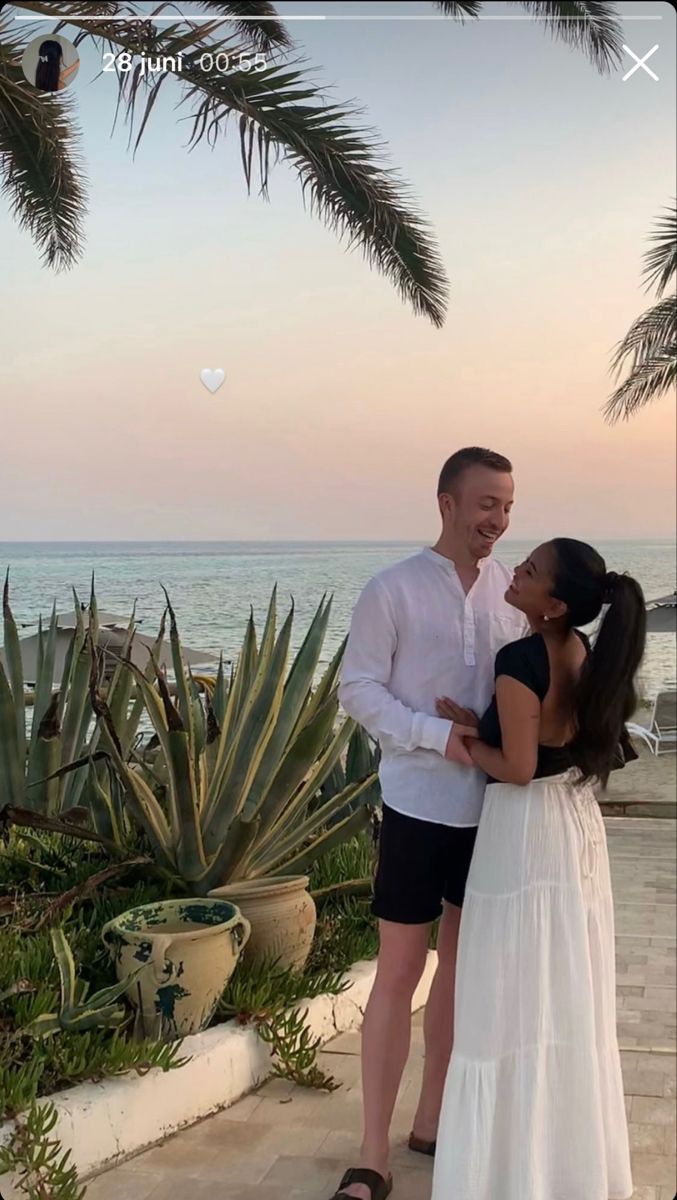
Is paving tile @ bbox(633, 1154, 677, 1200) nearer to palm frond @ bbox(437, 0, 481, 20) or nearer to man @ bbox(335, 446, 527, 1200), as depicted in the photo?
man @ bbox(335, 446, 527, 1200)

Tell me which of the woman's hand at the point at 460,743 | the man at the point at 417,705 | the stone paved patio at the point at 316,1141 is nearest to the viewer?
the woman's hand at the point at 460,743

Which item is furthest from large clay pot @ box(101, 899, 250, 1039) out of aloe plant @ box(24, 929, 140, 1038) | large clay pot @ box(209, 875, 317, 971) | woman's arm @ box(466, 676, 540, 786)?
woman's arm @ box(466, 676, 540, 786)

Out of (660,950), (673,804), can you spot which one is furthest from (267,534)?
(673,804)

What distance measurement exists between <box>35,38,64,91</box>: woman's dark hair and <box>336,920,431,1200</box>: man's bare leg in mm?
2575

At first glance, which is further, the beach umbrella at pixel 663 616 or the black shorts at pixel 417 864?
the beach umbrella at pixel 663 616

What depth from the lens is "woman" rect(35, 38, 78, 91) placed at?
297 cm

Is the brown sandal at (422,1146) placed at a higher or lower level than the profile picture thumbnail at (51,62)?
lower

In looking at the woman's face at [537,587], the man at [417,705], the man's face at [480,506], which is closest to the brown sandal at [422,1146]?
the man at [417,705]

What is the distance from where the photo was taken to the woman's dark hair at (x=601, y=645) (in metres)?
2.30

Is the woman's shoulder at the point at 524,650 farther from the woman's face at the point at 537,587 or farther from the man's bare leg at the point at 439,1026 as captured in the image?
the man's bare leg at the point at 439,1026

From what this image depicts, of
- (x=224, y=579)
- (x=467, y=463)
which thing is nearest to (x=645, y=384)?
(x=467, y=463)

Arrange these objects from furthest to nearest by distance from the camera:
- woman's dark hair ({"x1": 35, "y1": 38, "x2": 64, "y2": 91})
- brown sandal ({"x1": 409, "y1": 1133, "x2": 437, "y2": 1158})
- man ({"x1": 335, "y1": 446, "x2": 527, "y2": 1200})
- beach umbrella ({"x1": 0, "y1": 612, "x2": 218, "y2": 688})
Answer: beach umbrella ({"x1": 0, "y1": 612, "x2": 218, "y2": 688}) → woman's dark hair ({"x1": 35, "y1": 38, "x2": 64, "y2": 91}) → brown sandal ({"x1": 409, "y1": 1133, "x2": 437, "y2": 1158}) → man ({"x1": 335, "y1": 446, "x2": 527, "y2": 1200})

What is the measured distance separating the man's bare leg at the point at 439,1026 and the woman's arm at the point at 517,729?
21.5 inches

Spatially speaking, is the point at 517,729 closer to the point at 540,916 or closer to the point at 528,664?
the point at 528,664
